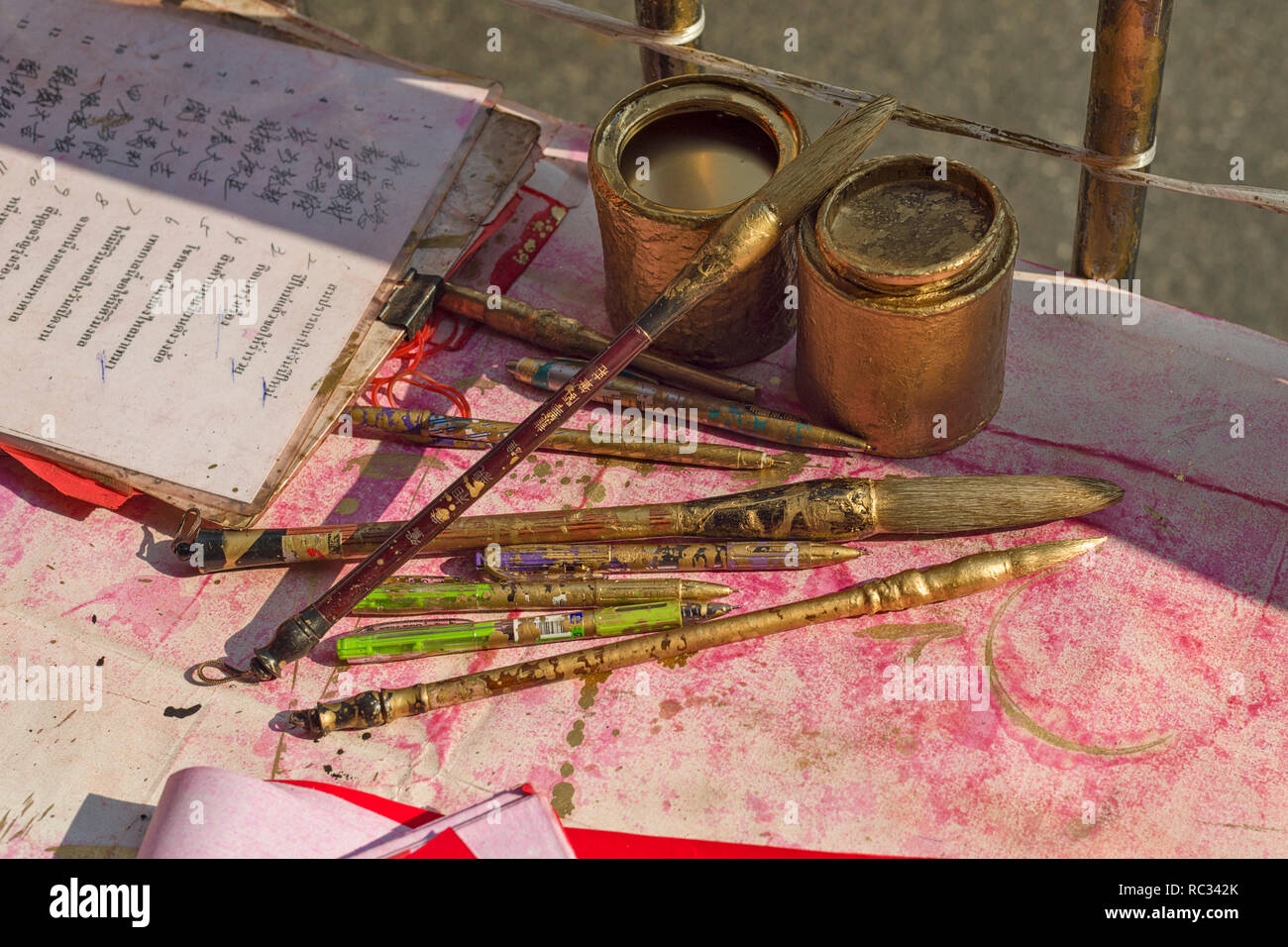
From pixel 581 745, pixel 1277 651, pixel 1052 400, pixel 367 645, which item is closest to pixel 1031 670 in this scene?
pixel 1277 651

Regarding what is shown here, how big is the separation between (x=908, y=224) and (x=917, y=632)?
42 centimetres

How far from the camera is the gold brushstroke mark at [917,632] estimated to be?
132 cm

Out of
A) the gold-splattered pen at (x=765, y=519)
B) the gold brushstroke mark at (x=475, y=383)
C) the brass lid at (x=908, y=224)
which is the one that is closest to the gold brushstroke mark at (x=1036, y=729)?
Result: the gold-splattered pen at (x=765, y=519)

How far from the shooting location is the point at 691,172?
4.72 feet

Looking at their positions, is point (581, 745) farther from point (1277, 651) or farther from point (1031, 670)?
point (1277, 651)

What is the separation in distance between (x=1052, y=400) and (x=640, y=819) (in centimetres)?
68

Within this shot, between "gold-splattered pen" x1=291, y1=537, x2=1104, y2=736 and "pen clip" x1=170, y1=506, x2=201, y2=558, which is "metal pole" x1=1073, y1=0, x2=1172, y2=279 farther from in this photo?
"pen clip" x1=170, y1=506, x2=201, y2=558

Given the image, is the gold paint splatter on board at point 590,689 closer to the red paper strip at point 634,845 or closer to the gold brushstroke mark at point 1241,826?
the red paper strip at point 634,845

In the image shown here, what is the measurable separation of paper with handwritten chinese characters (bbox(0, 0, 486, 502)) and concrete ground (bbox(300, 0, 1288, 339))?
117 centimetres

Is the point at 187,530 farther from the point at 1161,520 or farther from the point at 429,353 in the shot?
the point at 1161,520

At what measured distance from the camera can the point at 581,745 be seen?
4.21 feet

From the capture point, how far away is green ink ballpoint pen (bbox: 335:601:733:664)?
132 centimetres

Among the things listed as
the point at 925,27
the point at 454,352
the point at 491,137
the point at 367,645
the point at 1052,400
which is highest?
the point at 925,27
